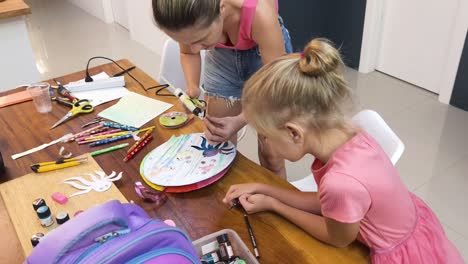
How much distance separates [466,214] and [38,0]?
5.37m


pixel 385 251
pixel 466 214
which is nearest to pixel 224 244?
pixel 385 251

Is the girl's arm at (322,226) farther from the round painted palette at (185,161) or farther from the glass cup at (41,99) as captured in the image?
the glass cup at (41,99)

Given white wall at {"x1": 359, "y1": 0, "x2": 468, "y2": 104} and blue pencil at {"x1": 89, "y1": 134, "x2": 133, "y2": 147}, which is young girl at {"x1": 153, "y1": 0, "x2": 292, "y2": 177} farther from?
white wall at {"x1": 359, "y1": 0, "x2": 468, "y2": 104}

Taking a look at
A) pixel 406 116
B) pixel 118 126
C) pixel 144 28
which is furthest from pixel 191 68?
pixel 144 28

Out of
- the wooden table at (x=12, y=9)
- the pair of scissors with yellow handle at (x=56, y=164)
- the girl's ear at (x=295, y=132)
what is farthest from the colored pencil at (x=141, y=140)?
the wooden table at (x=12, y=9)

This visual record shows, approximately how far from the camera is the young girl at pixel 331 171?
0.79 m

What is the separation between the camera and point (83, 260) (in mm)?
573

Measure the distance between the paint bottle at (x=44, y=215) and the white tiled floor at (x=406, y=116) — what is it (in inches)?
26.3

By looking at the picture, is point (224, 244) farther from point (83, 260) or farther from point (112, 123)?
point (112, 123)

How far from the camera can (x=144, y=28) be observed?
369 cm

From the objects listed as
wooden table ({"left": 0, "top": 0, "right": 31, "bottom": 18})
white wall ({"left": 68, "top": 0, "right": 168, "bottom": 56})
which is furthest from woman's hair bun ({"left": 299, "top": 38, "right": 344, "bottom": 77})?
white wall ({"left": 68, "top": 0, "right": 168, "bottom": 56})

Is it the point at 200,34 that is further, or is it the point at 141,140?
the point at 141,140

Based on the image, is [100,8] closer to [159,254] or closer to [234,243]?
[234,243]

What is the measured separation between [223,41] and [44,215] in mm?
707
